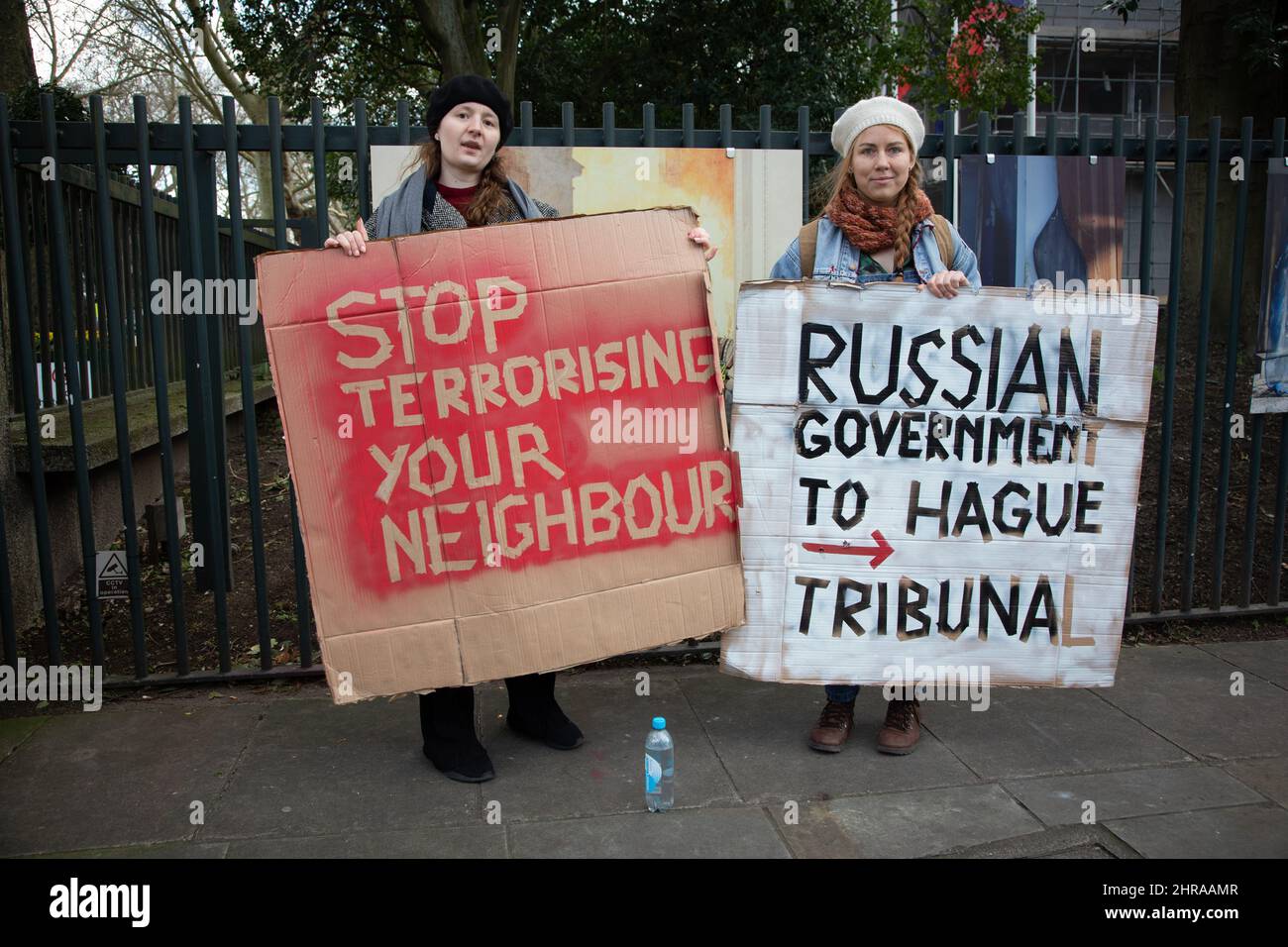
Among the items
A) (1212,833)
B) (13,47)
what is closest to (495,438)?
(1212,833)

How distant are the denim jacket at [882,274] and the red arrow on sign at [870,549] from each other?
896 mm

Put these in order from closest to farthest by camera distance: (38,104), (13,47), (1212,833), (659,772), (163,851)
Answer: (163,851) < (1212,833) < (659,772) < (38,104) < (13,47)

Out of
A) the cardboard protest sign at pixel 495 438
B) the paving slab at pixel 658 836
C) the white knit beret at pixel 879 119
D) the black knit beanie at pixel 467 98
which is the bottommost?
the paving slab at pixel 658 836

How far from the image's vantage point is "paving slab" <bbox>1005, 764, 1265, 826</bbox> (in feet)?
11.1

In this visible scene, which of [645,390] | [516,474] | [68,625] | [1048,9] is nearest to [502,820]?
[516,474]

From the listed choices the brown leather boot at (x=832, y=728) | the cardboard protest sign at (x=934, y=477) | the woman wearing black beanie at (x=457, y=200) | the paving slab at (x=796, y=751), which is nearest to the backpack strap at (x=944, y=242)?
the cardboard protest sign at (x=934, y=477)

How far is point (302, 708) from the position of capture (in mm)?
4273

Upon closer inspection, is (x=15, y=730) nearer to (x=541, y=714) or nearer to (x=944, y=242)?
(x=541, y=714)

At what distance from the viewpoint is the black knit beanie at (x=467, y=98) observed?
10.9ft

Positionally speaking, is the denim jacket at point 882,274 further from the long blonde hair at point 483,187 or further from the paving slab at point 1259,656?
the paving slab at point 1259,656

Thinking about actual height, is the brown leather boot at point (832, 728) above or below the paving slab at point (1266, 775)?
above

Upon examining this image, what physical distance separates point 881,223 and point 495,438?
1.52 metres

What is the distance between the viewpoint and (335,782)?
360 centimetres

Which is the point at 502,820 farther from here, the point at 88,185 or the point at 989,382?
the point at 88,185
